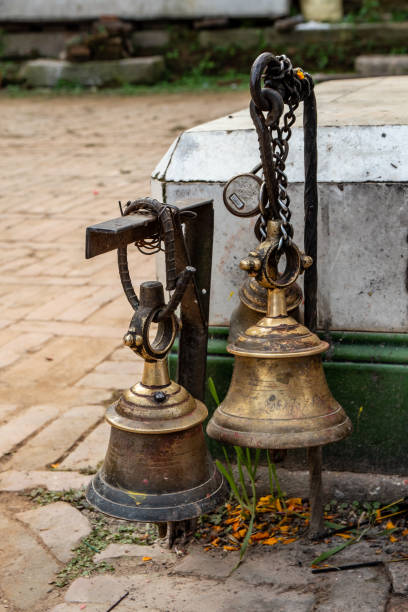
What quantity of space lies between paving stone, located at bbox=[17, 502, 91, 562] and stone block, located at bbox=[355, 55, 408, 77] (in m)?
9.29

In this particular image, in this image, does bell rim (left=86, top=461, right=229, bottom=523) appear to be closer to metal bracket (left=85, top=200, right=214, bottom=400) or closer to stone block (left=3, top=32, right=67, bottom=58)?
metal bracket (left=85, top=200, right=214, bottom=400)

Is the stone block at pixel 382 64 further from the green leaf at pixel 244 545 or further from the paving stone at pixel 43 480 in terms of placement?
the green leaf at pixel 244 545

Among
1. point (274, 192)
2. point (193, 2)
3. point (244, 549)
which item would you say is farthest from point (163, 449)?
point (193, 2)

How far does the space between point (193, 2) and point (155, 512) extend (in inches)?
490

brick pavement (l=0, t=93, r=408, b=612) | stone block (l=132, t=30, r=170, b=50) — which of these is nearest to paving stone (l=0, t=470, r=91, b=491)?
brick pavement (l=0, t=93, r=408, b=612)

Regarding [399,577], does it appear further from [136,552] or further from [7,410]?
[7,410]

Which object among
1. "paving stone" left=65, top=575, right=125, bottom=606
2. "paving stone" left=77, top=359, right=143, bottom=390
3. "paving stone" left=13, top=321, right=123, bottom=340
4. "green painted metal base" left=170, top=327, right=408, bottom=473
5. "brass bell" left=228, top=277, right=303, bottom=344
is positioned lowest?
"paving stone" left=77, top=359, right=143, bottom=390

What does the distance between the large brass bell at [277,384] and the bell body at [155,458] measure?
4.0 inches

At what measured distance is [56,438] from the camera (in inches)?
119

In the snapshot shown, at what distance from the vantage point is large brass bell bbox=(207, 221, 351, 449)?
179cm

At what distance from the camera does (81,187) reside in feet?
23.6

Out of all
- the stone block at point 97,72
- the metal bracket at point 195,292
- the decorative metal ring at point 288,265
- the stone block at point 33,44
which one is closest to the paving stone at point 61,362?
the metal bracket at point 195,292

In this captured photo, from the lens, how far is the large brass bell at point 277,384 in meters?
1.79

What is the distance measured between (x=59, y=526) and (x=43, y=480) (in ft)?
1.01
